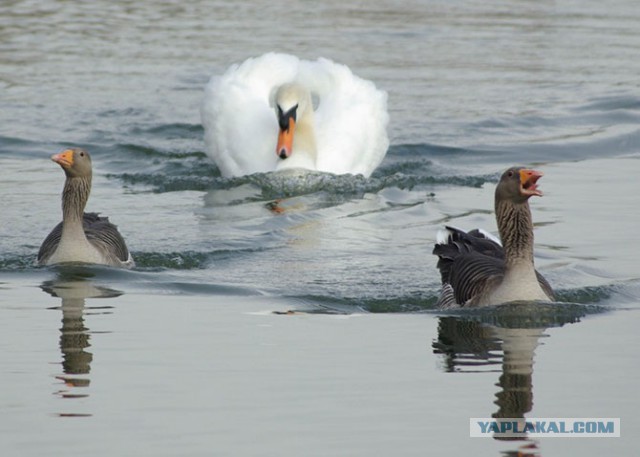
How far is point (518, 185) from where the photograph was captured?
35.2ft

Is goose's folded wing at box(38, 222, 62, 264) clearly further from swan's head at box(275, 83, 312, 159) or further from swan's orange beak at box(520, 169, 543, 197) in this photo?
swan's orange beak at box(520, 169, 543, 197)

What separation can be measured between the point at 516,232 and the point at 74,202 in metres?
4.10

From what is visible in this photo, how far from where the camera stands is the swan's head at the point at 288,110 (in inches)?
656

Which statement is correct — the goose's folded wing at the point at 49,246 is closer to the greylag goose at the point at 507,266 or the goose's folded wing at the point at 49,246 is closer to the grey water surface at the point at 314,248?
the grey water surface at the point at 314,248

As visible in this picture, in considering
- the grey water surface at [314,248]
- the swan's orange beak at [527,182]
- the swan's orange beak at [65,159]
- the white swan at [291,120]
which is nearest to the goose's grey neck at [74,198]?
the swan's orange beak at [65,159]

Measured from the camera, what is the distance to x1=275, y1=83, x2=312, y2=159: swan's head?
16656 millimetres

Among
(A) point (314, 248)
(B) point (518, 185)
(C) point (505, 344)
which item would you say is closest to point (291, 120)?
(A) point (314, 248)

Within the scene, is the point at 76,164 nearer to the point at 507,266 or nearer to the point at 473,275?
the point at 473,275

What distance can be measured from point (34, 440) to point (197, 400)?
1080mm

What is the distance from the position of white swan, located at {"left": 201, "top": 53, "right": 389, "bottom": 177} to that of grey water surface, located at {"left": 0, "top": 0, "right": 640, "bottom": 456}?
0.35m

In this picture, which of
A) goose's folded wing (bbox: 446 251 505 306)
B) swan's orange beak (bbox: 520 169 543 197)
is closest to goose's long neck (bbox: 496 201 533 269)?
swan's orange beak (bbox: 520 169 543 197)

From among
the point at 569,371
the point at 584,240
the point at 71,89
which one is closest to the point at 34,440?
the point at 569,371

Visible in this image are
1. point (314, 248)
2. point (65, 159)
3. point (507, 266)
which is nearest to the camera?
point (507, 266)

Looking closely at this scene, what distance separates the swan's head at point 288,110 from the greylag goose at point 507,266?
17.6ft
